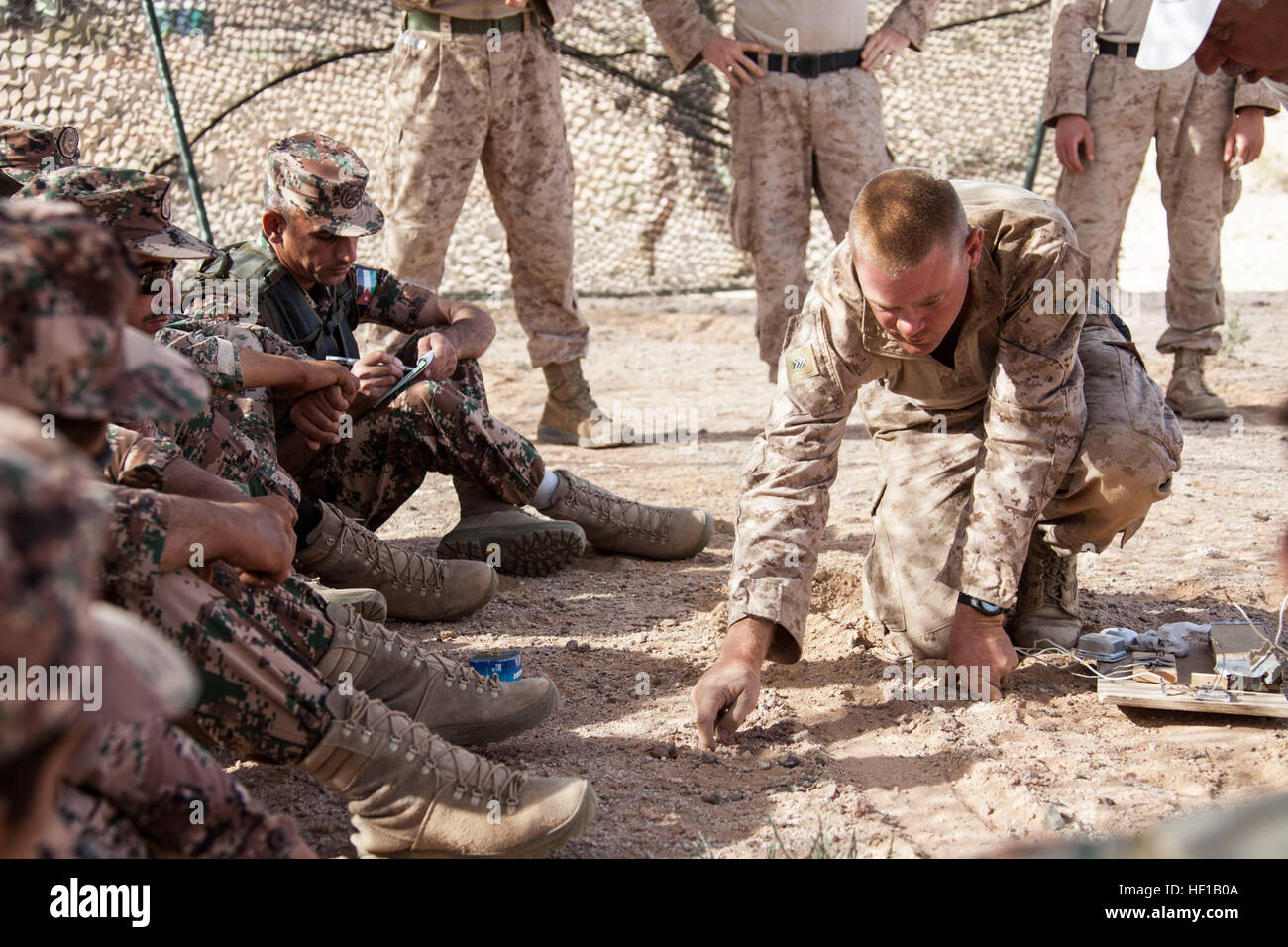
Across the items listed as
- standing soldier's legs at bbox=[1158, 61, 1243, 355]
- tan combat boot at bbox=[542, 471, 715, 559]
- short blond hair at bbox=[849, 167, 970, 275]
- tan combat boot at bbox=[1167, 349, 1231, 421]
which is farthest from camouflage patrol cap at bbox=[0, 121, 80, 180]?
tan combat boot at bbox=[1167, 349, 1231, 421]

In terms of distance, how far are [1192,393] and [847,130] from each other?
6.43 feet

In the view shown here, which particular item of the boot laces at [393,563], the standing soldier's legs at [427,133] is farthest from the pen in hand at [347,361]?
the standing soldier's legs at [427,133]

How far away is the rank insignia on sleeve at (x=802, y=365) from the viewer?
2832 millimetres

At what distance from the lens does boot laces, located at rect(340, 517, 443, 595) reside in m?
3.29

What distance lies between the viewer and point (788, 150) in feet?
17.0

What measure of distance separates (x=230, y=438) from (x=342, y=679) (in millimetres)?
830

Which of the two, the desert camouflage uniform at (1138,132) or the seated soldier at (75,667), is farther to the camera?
the desert camouflage uniform at (1138,132)

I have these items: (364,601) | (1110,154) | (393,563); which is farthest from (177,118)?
(1110,154)

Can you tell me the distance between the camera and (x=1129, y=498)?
3041mm

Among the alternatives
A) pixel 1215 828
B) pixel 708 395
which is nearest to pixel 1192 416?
pixel 708 395

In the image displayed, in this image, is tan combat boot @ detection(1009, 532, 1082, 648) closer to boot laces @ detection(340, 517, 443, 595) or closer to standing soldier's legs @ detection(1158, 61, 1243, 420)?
boot laces @ detection(340, 517, 443, 595)

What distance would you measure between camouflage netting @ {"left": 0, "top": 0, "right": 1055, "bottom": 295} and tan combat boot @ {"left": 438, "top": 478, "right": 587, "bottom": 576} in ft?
10.3

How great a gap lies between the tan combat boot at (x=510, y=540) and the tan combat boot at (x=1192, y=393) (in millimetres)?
3138

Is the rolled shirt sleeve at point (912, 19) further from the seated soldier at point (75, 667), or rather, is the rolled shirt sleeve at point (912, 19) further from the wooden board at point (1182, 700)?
the seated soldier at point (75, 667)
